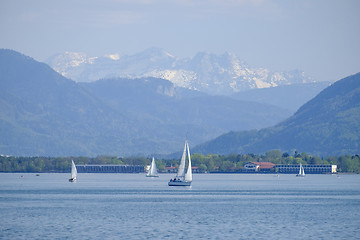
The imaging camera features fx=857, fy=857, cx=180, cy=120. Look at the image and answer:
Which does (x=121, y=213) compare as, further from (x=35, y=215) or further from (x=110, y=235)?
(x=110, y=235)

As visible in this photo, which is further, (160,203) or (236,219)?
(160,203)

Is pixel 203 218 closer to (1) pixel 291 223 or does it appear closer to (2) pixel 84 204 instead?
(1) pixel 291 223

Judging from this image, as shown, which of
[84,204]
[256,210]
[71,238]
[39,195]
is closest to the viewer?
[71,238]

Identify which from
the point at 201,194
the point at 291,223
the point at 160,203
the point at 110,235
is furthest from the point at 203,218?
the point at 201,194

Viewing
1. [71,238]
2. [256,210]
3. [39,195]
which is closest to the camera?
[71,238]

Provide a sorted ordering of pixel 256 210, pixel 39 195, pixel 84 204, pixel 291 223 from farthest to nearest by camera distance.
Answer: pixel 39 195, pixel 84 204, pixel 256 210, pixel 291 223

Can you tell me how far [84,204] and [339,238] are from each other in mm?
61443

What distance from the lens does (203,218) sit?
395 feet

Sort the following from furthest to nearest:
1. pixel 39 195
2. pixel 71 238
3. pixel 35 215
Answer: pixel 39 195
pixel 35 215
pixel 71 238

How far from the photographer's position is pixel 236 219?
4695 inches

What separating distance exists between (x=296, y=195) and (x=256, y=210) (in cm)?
4986

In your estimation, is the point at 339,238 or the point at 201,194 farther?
the point at 201,194

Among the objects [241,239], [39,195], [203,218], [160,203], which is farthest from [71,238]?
[39,195]

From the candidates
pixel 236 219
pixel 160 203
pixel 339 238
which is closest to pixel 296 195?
pixel 160 203
